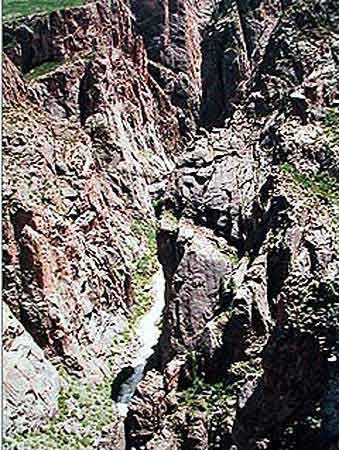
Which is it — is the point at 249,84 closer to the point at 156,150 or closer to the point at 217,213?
the point at 217,213

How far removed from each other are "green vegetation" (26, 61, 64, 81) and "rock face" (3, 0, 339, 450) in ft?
0.88

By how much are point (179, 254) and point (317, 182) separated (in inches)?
305

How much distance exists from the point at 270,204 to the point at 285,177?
1517mm

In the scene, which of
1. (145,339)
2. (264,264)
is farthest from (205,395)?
(145,339)

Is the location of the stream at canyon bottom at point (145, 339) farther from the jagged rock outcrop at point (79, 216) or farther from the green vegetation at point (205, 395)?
the green vegetation at point (205, 395)

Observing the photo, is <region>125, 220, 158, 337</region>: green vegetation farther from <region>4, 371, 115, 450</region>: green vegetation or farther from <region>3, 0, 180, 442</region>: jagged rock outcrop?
<region>4, 371, 115, 450</region>: green vegetation

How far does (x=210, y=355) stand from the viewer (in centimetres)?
3725

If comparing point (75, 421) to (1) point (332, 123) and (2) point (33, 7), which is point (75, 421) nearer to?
(1) point (332, 123)

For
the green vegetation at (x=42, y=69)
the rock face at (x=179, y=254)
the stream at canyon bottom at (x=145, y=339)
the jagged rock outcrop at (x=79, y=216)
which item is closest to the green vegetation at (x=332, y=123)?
the rock face at (x=179, y=254)

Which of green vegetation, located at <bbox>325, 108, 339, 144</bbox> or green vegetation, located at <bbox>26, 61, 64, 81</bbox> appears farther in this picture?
green vegetation, located at <bbox>26, 61, 64, 81</bbox>

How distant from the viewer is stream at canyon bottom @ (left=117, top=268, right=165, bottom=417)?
155 feet

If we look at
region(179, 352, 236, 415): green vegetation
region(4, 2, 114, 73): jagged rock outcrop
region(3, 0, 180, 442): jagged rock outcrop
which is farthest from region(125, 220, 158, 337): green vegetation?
region(179, 352, 236, 415): green vegetation

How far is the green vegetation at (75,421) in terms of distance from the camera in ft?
137

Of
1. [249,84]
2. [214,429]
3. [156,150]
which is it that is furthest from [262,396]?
[156,150]
